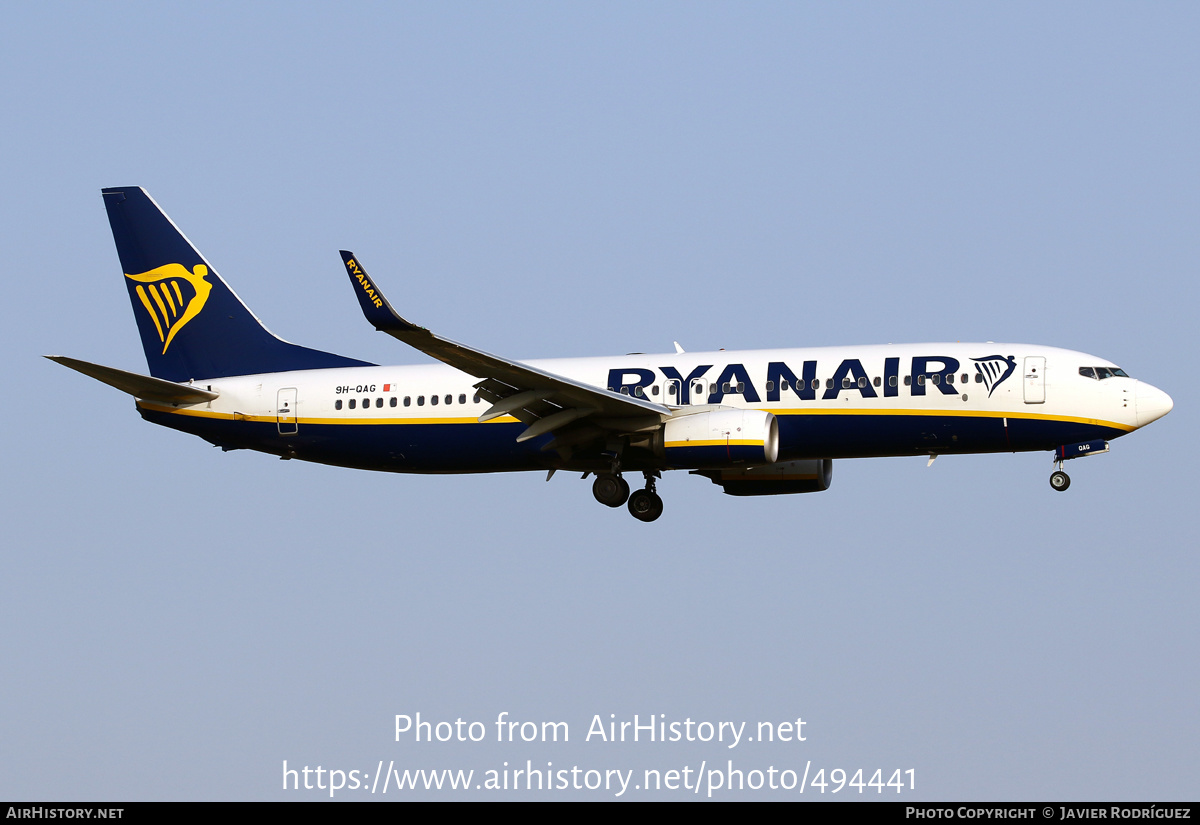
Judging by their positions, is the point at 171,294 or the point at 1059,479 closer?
the point at 1059,479

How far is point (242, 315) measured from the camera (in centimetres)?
4441

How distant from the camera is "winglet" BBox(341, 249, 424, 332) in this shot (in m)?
31.4

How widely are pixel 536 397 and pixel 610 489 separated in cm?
447

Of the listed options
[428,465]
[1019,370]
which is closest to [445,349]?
[428,465]

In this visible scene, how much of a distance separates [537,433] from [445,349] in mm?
5164

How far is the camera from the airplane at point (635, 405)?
36938 mm

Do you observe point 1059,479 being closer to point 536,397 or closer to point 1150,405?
point 1150,405

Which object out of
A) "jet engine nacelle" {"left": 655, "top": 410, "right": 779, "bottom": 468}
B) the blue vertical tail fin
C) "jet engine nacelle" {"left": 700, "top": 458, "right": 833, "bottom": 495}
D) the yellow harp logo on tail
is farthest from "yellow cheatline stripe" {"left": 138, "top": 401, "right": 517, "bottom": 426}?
"jet engine nacelle" {"left": 700, "top": 458, "right": 833, "bottom": 495}

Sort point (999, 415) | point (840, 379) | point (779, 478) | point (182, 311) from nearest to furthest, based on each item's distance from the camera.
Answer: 1. point (999, 415)
2. point (840, 379)
3. point (779, 478)
4. point (182, 311)

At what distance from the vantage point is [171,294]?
44844 millimetres

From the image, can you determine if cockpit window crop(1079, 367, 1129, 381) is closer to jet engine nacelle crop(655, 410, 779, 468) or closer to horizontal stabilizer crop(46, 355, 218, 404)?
jet engine nacelle crop(655, 410, 779, 468)

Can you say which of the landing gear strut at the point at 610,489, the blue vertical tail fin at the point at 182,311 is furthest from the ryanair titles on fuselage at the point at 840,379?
the blue vertical tail fin at the point at 182,311

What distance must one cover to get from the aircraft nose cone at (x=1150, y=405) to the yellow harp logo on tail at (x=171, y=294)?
87.6ft

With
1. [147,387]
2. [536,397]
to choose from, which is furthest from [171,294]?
[536,397]
